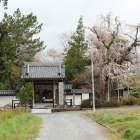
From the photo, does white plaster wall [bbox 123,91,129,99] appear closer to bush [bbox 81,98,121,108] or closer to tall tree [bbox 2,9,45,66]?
bush [bbox 81,98,121,108]

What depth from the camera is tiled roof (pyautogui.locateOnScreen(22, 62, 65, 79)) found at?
84.3 ft

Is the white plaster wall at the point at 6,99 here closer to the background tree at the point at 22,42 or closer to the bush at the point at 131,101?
the background tree at the point at 22,42

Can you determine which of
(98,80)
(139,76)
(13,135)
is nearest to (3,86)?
(98,80)

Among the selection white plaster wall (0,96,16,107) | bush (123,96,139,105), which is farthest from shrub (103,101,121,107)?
white plaster wall (0,96,16,107)

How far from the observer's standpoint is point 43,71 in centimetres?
2669

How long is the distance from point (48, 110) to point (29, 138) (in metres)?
15.6

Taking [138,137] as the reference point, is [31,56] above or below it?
above

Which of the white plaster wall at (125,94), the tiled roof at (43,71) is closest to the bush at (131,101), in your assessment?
the white plaster wall at (125,94)

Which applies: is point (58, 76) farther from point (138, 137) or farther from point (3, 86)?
point (138, 137)

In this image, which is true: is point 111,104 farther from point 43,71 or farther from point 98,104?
point 43,71

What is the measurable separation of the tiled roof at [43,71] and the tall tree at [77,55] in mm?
5500

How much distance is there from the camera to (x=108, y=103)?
88.2 feet

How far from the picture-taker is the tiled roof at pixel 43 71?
25688 mm

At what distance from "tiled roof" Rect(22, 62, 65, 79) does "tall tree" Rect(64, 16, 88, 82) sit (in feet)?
18.0
